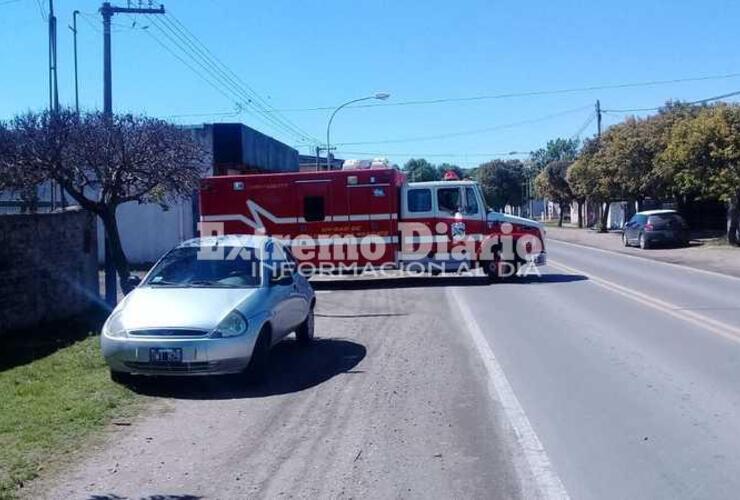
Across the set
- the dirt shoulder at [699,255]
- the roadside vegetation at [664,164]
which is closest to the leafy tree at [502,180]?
the roadside vegetation at [664,164]

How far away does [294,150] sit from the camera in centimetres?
4728

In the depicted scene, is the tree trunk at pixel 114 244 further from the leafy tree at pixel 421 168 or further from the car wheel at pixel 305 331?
the leafy tree at pixel 421 168

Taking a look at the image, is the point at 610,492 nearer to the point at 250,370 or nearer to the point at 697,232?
the point at 250,370

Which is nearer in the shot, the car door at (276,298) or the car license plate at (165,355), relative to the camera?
the car license plate at (165,355)

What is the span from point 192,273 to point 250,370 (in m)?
1.80

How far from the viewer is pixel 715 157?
105 ft

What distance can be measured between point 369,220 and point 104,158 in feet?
28.6

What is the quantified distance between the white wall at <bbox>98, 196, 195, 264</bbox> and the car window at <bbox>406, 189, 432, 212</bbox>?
10220 millimetres

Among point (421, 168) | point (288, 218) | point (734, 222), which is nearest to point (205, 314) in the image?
point (288, 218)

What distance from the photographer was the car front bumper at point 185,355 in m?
8.50

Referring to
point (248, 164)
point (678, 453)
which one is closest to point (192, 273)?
point (678, 453)

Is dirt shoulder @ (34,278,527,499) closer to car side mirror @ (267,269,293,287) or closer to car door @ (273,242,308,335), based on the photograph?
car door @ (273,242,308,335)

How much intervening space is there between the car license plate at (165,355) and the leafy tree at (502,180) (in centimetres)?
8581

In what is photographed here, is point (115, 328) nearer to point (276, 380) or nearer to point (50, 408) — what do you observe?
point (50, 408)
